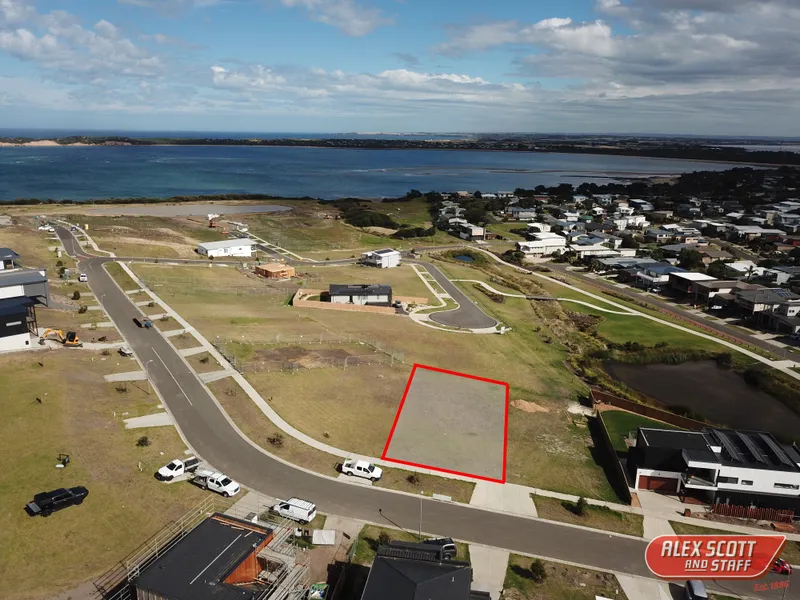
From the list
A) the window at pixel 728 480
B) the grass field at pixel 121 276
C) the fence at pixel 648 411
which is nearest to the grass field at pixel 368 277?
the grass field at pixel 121 276

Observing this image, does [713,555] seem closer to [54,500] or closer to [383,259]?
[54,500]

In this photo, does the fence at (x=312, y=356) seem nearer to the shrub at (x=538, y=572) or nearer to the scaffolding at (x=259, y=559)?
the scaffolding at (x=259, y=559)

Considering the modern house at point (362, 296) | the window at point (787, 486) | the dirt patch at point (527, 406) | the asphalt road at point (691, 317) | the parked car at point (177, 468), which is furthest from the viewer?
the modern house at point (362, 296)

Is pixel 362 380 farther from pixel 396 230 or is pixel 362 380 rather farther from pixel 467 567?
pixel 396 230

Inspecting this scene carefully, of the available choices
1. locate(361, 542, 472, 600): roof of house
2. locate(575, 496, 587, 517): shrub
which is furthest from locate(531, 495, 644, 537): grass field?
locate(361, 542, 472, 600): roof of house

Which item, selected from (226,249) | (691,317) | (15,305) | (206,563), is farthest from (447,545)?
(226,249)

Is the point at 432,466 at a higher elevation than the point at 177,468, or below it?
below

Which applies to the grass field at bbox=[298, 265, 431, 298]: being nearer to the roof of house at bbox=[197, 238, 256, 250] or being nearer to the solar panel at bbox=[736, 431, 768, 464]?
the roof of house at bbox=[197, 238, 256, 250]
